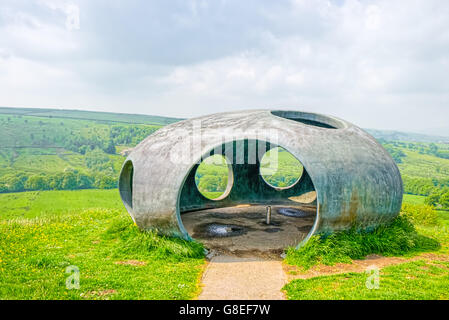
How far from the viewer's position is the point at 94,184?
64375 mm

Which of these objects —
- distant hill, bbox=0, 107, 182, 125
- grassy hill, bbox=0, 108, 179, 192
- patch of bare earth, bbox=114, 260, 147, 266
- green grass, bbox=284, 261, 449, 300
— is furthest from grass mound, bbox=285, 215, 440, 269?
distant hill, bbox=0, 107, 182, 125

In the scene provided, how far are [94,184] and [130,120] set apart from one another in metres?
64.9

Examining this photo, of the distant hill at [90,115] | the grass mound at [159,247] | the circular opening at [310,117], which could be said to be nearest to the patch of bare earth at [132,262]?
the grass mound at [159,247]

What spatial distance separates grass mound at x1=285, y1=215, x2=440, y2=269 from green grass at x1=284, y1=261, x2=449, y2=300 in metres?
0.94

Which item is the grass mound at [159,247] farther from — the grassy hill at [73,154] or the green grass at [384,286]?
the grassy hill at [73,154]

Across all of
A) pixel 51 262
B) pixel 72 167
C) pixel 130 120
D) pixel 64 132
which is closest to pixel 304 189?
pixel 51 262

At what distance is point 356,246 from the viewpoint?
9.98m

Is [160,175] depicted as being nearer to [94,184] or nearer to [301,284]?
[301,284]

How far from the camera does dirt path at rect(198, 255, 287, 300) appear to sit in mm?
7645

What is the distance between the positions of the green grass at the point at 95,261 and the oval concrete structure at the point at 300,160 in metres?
0.77

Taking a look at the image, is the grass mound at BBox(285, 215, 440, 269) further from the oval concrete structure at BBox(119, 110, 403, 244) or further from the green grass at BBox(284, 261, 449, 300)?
the green grass at BBox(284, 261, 449, 300)

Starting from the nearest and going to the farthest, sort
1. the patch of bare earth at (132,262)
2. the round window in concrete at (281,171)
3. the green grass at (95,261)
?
1. the green grass at (95,261)
2. the patch of bare earth at (132,262)
3. the round window in concrete at (281,171)

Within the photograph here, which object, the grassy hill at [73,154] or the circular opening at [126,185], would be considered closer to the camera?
the circular opening at [126,185]

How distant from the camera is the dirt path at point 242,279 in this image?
764cm
